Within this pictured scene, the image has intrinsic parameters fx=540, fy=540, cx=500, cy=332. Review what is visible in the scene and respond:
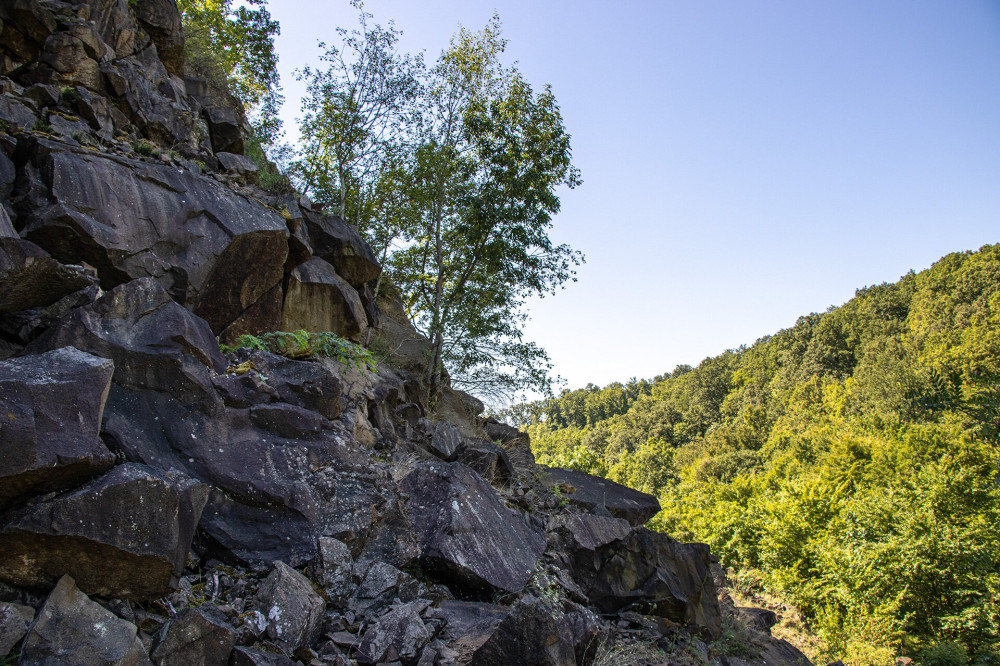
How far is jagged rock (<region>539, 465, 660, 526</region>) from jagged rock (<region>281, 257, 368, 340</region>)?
487 cm

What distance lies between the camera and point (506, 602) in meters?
5.51

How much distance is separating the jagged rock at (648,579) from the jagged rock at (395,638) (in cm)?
356

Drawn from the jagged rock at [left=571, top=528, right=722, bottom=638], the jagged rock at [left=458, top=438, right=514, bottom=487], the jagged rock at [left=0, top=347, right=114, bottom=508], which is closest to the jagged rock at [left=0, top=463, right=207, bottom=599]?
the jagged rock at [left=0, top=347, right=114, bottom=508]

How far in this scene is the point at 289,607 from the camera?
4.05 m

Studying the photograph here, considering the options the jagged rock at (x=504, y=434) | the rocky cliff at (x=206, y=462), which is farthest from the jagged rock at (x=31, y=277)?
the jagged rock at (x=504, y=434)

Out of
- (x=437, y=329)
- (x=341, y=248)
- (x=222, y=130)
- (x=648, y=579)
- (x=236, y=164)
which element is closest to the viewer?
(x=648, y=579)

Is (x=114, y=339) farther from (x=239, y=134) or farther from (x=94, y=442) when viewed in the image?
(x=239, y=134)

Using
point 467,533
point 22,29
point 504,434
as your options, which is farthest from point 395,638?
point 504,434

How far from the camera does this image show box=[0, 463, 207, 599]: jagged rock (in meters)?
3.34

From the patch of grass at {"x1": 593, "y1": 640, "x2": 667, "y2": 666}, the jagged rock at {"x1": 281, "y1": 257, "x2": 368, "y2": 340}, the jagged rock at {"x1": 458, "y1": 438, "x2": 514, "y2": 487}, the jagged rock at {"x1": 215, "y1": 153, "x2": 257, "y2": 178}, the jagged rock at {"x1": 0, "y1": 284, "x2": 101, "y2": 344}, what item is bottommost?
the patch of grass at {"x1": 593, "y1": 640, "x2": 667, "y2": 666}

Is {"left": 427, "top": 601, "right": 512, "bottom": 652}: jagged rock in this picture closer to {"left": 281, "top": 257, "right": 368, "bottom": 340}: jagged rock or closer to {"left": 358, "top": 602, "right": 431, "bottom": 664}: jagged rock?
{"left": 358, "top": 602, "right": 431, "bottom": 664}: jagged rock

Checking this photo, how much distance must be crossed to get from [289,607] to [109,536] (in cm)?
132

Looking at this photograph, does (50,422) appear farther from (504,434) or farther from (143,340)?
(504,434)

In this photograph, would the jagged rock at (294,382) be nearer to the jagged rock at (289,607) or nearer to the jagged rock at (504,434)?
the jagged rock at (289,607)
